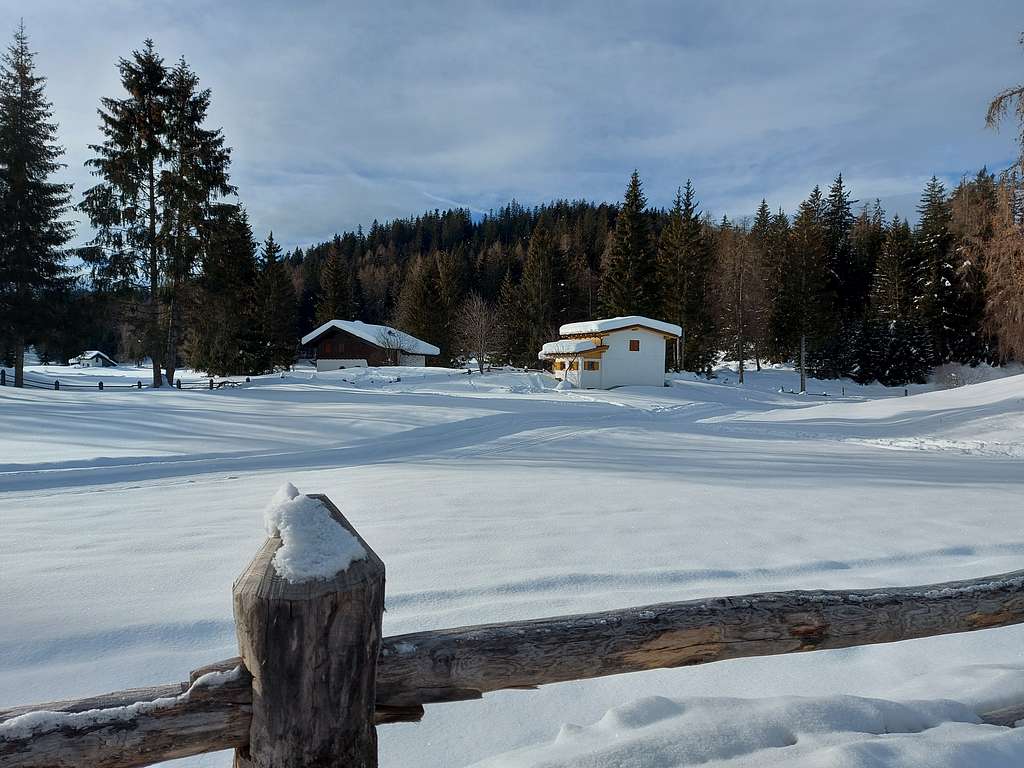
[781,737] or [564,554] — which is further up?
[781,737]

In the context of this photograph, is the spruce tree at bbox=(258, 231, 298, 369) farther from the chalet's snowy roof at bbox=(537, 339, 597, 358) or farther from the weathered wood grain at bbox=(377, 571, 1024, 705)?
the weathered wood grain at bbox=(377, 571, 1024, 705)

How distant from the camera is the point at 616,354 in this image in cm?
3228

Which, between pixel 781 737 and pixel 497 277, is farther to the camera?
pixel 497 277

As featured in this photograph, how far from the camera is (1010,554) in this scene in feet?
17.5

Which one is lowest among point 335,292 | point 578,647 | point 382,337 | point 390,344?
point 578,647

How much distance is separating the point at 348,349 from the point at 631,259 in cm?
2422

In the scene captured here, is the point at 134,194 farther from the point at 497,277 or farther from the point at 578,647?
the point at 497,277

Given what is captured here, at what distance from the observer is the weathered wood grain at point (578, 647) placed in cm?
152

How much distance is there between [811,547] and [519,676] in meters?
4.62

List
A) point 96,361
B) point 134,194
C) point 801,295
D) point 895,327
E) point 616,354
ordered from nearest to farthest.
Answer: point 134,194, point 616,354, point 801,295, point 895,327, point 96,361

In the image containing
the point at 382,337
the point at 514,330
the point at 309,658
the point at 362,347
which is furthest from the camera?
the point at 514,330

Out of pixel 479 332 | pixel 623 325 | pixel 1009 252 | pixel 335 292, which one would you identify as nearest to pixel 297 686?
Result: pixel 1009 252

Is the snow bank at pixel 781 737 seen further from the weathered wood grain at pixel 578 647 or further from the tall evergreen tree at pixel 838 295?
the tall evergreen tree at pixel 838 295

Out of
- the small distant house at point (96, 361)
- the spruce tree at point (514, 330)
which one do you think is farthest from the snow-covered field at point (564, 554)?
the small distant house at point (96, 361)
